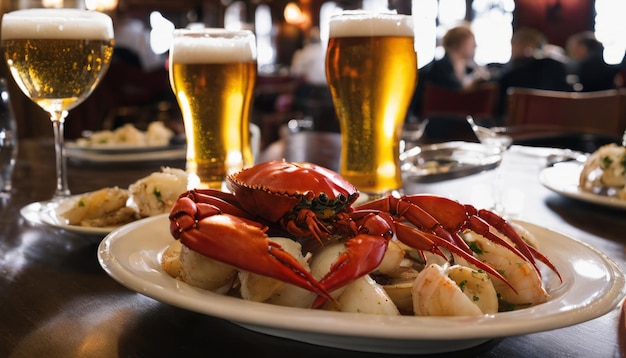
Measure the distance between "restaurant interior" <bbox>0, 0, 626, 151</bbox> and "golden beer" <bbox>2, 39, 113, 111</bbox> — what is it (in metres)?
0.54

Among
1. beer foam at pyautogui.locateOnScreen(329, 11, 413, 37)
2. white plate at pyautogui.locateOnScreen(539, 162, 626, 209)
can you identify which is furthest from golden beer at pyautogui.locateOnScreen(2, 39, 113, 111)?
white plate at pyautogui.locateOnScreen(539, 162, 626, 209)

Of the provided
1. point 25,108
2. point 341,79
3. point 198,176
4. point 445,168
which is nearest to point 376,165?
point 341,79

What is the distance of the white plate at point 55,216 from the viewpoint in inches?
32.5

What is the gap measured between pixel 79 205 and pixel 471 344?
23.2 inches

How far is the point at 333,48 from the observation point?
110 centimetres

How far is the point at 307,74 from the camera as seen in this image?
27.8ft

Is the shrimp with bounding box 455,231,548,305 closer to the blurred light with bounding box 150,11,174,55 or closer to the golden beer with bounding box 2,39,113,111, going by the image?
the golden beer with bounding box 2,39,113,111

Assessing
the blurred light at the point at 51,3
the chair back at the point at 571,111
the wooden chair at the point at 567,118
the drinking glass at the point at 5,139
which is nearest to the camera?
the drinking glass at the point at 5,139

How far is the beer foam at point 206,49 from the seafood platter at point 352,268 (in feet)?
1.34

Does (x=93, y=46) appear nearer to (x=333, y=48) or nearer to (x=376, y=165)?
(x=333, y=48)

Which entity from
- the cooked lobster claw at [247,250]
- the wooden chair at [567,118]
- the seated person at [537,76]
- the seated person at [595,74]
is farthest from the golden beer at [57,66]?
the seated person at [595,74]

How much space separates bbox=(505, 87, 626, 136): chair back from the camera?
2803 mm

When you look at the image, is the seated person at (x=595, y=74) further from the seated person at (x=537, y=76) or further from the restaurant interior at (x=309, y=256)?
the restaurant interior at (x=309, y=256)

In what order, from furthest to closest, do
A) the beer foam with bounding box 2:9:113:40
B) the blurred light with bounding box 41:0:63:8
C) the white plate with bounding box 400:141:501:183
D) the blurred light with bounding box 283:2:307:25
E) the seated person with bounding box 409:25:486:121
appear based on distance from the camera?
the blurred light with bounding box 283:2:307:25
the blurred light with bounding box 41:0:63:8
the seated person with bounding box 409:25:486:121
the white plate with bounding box 400:141:501:183
the beer foam with bounding box 2:9:113:40
